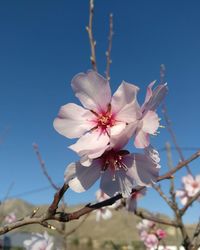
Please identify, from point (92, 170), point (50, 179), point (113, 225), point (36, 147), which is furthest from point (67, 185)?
point (113, 225)

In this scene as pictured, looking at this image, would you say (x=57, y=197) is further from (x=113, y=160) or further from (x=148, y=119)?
(x=148, y=119)

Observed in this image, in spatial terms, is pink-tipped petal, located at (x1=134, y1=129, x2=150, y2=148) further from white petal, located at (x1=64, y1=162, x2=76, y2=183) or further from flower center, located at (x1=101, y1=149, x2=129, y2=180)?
white petal, located at (x1=64, y1=162, x2=76, y2=183)

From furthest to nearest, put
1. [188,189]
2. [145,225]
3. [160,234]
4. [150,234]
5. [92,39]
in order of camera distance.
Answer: [145,225], [150,234], [188,189], [160,234], [92,39]

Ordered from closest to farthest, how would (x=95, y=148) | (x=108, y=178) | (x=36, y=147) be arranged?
(x=95, y=148), (x=108, y=178), (x=36, y=147)

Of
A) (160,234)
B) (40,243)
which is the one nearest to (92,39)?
(40,243)

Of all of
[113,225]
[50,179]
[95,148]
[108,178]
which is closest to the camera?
[95,148]

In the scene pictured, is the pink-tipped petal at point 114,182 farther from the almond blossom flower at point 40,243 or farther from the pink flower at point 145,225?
the pink flower at point 145,225

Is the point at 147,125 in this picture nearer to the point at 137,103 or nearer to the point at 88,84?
the point at 137,103
